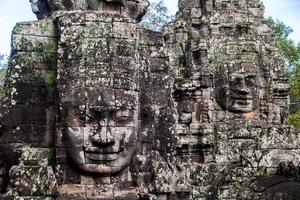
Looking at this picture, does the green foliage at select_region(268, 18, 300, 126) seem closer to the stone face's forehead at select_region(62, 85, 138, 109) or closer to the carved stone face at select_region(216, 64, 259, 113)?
the carved stone face at select_region(216, 64, 259, 113)

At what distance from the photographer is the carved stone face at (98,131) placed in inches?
336

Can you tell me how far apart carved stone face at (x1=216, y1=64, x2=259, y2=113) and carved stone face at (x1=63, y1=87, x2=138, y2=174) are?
885 centimetres

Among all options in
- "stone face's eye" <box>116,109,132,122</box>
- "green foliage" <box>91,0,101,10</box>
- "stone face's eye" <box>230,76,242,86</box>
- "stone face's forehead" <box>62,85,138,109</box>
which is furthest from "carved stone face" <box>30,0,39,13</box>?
"stone face's eye" <box>230,76,242,86</box>

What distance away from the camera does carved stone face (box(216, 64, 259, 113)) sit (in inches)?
677

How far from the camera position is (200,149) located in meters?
16.9

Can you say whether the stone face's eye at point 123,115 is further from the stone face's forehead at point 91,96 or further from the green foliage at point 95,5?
the green foliage at point 95,5

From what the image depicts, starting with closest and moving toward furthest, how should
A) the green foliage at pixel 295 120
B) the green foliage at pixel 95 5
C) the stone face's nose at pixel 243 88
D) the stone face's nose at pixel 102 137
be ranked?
the stone face's nose at pixel 102 137
the green foliage at pixel 95 5
the stone face's nose at pixel 243 88
the green foliage at pixel 295 120

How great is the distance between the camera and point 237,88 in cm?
1723

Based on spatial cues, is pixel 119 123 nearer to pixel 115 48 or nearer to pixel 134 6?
pixel 115 48

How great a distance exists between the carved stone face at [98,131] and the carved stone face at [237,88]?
8852 mm

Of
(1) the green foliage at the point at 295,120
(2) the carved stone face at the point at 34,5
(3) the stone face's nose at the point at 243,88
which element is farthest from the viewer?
(1) the green foliage at the point at 295,120

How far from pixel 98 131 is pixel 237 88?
9166 mm

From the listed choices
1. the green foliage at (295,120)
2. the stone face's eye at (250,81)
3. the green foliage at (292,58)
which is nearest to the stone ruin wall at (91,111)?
the stone face's eye at (250,81)

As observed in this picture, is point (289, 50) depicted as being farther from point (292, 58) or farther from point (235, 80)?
point (235, 80)
